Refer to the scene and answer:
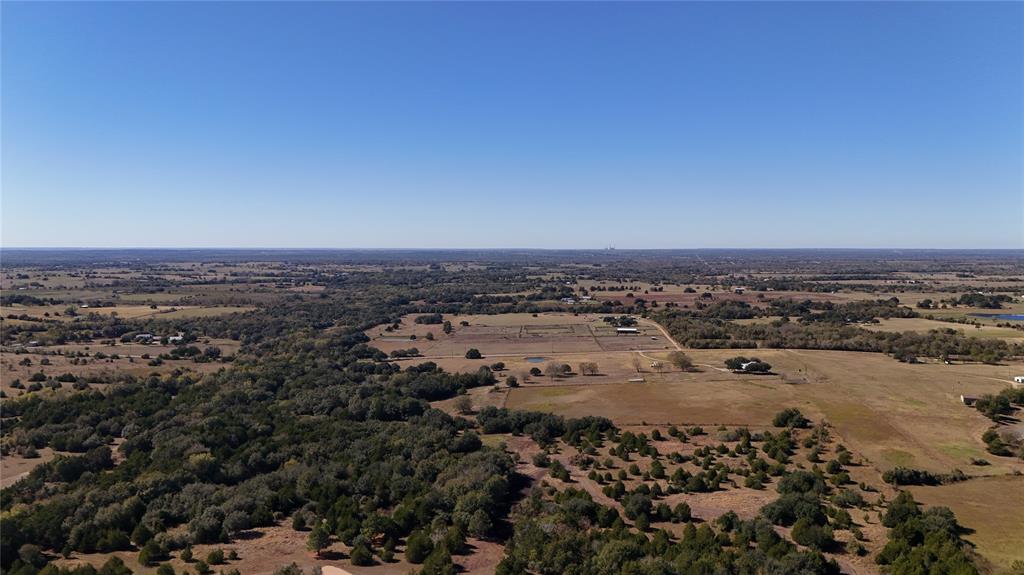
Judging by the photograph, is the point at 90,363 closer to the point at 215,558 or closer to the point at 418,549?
the point at 215,558

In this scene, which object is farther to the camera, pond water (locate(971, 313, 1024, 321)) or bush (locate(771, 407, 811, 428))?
pond water (locate(971, 313, 1024, 321))

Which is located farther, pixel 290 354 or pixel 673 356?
pixel 290 354

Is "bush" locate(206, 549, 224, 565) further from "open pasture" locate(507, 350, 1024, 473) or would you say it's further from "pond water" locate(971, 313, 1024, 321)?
"pond water" locate(971, 313, 1024, 321)

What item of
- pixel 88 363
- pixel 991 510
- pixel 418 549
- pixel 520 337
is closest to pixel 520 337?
pixel 520 337

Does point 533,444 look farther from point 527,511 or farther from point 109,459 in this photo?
point 109,459

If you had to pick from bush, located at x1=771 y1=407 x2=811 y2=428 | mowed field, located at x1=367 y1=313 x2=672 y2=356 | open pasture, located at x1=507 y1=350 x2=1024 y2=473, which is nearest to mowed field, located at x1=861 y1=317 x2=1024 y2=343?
open pasture, located at x1=507 y1=350 x2=1024 y2=473

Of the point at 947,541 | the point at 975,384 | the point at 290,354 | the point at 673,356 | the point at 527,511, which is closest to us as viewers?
the point at 947,541

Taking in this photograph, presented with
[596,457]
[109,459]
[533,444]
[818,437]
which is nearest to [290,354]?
[109,459]

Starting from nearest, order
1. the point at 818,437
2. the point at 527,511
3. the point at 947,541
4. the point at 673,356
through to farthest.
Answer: the point at 947,541
the point at 527,511
the point at 818,437
the point at 673,356
